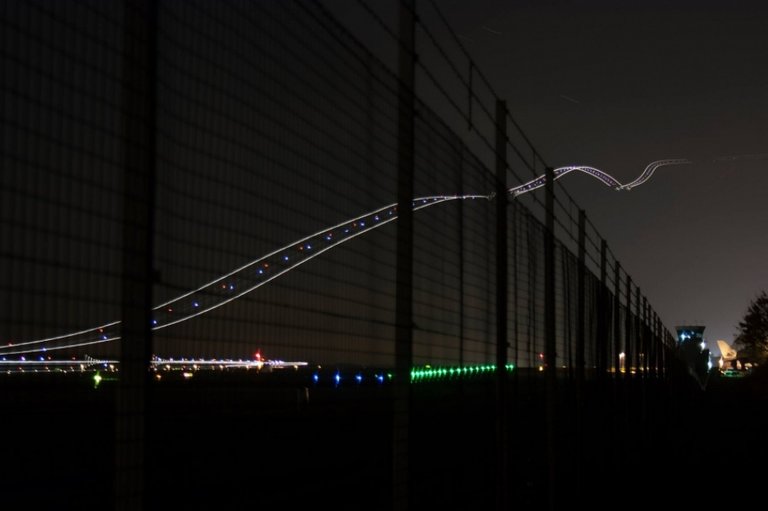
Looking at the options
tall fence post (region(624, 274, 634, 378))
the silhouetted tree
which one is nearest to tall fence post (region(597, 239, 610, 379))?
tall fence post (region(624, 274, 634, 378))

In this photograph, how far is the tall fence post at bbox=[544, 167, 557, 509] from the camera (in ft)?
25.0

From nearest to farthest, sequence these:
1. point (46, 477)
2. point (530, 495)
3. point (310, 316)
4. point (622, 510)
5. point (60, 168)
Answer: point (60, 168)
point (310, 316)
point (530, 495)
point (622, 510)
point (46, 477)

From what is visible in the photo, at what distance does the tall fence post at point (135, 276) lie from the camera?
2.72 metres

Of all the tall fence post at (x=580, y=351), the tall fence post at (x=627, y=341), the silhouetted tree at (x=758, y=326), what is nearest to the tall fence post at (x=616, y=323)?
the tall fence post at (x=627, y=341)

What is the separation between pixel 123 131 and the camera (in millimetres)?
2723

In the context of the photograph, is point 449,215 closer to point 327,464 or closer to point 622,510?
point 622,510

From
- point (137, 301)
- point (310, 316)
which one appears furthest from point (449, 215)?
point (137, 301)

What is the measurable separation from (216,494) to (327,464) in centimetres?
523

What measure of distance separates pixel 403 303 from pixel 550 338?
351cm

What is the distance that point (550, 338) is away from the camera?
7918mm

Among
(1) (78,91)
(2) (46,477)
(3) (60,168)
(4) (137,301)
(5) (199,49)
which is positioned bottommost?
(2) (46,477)

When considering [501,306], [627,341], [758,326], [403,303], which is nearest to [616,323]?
[627,341]

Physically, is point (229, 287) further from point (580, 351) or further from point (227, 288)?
point (580, 351)

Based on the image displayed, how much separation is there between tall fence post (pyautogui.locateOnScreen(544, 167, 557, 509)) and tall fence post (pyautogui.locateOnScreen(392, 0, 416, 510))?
3217mm
